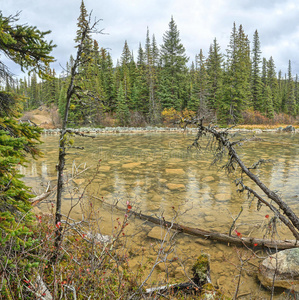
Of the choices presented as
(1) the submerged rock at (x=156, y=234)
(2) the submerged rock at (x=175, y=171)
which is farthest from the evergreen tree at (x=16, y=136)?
(2) the submerged rock at (x=175, y=171)

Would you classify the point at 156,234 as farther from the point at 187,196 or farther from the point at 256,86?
the point at 256,86

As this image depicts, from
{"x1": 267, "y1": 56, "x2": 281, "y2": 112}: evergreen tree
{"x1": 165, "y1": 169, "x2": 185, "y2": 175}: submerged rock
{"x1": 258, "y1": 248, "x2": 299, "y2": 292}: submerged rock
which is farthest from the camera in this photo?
{"x1": 267, "y1": 56, "x2": 281, "y2": 112}: evergreen tree

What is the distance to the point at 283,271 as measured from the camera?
3609 millimetres

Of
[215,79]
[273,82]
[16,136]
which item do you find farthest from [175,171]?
[273,82]

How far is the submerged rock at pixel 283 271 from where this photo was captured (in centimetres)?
355

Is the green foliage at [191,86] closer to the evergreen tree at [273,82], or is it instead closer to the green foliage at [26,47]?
the evergreen tree at [273,82]

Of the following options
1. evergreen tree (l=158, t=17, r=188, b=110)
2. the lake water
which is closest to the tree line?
evergreen tree (l=158, t=17, r=188, b=110)

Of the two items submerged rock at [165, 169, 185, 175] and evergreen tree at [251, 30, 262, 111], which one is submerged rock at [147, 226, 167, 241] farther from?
evergreen tree at [251, 30, 262, 111]

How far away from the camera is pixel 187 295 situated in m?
3.12

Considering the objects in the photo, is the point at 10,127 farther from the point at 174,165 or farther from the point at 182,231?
the point at 174,165

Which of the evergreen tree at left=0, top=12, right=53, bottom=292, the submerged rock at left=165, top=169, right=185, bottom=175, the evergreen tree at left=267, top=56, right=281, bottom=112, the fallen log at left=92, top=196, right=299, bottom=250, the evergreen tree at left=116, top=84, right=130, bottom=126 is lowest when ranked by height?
the fallen log at left=92, top=196, right=299, bottom=250

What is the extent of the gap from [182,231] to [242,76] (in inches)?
1555

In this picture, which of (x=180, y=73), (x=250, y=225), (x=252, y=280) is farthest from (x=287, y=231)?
(x=180, y=73)

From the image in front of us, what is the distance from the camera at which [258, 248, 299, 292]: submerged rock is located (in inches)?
140
